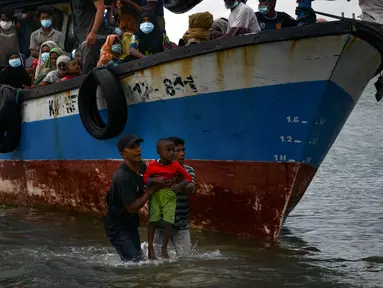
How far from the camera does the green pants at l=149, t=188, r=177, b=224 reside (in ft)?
23.5

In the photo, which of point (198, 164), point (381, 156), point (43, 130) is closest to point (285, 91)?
point (198, 164)

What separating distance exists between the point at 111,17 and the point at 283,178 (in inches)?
223

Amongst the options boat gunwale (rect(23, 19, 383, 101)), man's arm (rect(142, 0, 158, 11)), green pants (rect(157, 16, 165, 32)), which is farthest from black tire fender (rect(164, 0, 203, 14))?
boat gunwale (rect(23, 19, 383, 101))

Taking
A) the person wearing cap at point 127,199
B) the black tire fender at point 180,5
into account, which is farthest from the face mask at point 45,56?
the person wearing cap at point 127,199

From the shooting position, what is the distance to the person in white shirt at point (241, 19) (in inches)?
340

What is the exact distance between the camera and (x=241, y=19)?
8.65 m

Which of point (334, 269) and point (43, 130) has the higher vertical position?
point (43, 130)

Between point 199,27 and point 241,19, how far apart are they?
683 mm

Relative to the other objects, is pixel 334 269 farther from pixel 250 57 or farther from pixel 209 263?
pixel 250 57

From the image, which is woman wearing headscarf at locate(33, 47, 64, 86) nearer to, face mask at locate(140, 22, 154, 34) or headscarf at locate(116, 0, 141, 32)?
headscarf at locate(116, 0, 141, 32)

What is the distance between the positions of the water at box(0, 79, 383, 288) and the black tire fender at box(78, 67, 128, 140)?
124 cm

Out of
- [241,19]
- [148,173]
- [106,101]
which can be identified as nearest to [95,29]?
[106,101]

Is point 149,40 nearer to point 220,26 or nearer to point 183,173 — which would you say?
point 220,26

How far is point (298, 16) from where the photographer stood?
8180 millimetres
